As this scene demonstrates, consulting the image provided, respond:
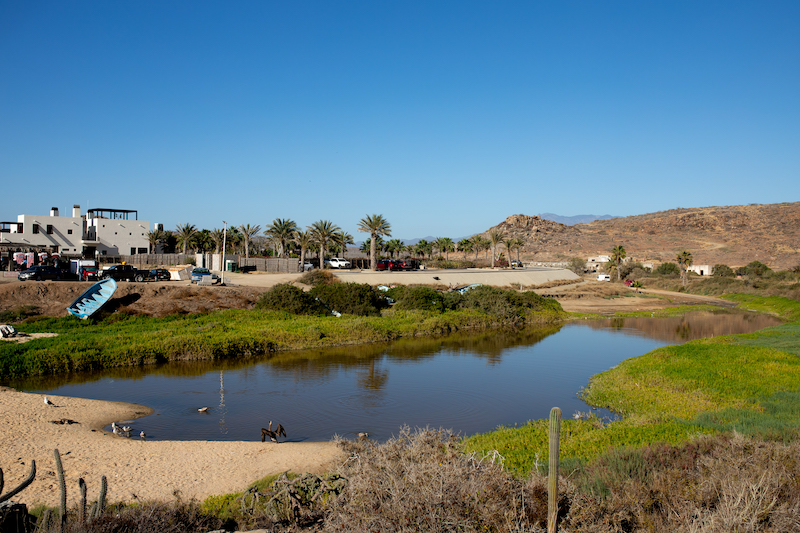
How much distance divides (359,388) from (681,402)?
11395 mm

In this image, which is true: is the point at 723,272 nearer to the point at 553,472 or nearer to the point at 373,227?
the point at 373,227

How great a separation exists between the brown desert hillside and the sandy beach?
91.8 meters

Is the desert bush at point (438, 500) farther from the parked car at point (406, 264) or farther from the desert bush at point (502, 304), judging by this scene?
the parked car at point (406, 264)

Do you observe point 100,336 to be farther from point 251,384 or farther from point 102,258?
point 102,258

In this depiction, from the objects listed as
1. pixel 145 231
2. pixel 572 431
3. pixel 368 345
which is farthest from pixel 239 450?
pixel 145 231

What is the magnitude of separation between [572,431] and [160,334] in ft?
72.5

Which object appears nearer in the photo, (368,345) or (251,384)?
(251,384)

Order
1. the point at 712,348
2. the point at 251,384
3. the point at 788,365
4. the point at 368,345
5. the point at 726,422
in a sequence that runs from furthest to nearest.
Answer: the point at 368,345 < the point at 712,348 < the point at 251,384 < the point at 788,365 < the point at 726,422

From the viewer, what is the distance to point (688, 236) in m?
138

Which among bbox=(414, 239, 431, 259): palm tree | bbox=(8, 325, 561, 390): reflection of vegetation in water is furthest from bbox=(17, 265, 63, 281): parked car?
bbox=(414, 239, 431, 259): palm tree

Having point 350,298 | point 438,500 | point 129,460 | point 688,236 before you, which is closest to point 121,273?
point 350,298

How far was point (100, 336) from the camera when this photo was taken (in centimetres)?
2783

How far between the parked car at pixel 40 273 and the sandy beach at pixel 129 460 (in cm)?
3016

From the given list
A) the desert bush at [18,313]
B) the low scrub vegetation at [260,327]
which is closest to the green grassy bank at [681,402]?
the low scrub vegetation at [260,327]
